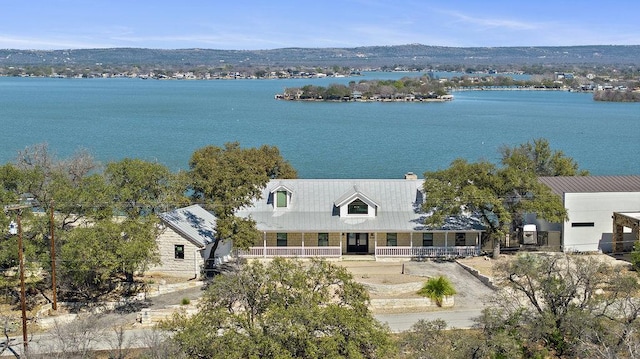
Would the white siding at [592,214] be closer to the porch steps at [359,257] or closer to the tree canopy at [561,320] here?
the porch steps at [359,257]

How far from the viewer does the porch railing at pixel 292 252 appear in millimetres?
37125

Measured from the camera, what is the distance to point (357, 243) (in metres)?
38.1

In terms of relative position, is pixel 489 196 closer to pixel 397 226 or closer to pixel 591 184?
pixel 397 226

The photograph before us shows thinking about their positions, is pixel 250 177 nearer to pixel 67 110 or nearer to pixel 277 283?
pixel 277 283

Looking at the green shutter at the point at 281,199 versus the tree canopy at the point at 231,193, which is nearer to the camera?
the tree canopy at the point at 231,193

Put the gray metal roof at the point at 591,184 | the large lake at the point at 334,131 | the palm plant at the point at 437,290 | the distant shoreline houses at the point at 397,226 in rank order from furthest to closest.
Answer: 1. the large lake at the point at 334,131
2. the gray metal roof at the point at 591,184
3. the distant shoreline houses at the point at 397,226
4. the palm plant at the point at 437,290

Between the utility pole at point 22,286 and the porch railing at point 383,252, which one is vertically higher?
the utility pole at point 22,286

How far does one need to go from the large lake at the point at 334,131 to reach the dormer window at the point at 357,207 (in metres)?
21.2

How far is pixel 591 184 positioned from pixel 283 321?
27192 mm

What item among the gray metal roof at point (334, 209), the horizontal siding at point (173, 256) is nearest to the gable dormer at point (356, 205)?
the gray metal roof at point (334, 209)

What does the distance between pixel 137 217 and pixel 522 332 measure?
58.4 ft

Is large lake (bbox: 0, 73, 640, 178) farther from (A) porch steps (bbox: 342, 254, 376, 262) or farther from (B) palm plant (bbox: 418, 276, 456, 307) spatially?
(B) palm plant (bbox: 418, 276, 456, 307)

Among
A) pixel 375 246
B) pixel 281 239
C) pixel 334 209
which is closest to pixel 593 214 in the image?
pixel 375 246

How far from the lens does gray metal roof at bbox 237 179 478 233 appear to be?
1468 inches
